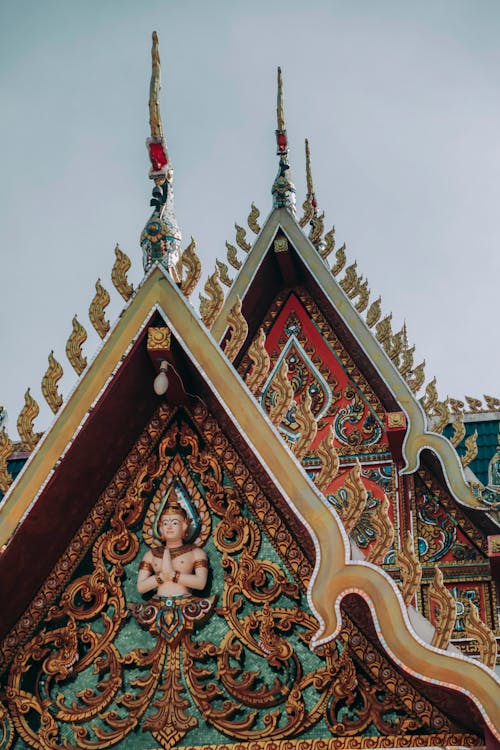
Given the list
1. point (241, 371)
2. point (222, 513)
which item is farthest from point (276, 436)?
point (241, 371)

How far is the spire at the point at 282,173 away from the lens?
15891mm

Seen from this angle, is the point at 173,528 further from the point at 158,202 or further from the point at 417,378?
the point at 417,378

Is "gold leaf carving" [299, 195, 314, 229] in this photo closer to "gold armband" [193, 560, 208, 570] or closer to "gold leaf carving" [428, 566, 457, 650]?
"gold armband" [193, 560, 208, 570]

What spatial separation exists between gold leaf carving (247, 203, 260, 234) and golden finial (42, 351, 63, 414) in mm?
5857

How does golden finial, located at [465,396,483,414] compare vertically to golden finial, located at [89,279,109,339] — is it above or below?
above

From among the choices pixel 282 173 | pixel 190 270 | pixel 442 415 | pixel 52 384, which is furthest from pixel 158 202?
pixel 282 173

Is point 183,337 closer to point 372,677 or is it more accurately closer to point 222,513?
point 222,513

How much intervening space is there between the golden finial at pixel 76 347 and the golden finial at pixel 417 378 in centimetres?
519

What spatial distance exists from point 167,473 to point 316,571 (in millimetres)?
1674

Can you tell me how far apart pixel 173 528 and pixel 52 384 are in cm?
127

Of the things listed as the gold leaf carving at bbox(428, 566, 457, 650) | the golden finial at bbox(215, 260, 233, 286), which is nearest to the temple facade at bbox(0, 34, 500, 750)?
the gold leaf carving at bbox(428, 566, 457, 650)

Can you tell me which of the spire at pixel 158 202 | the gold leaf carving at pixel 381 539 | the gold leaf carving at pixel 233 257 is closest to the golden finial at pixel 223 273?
the gold leaf carving at pixel 233 257

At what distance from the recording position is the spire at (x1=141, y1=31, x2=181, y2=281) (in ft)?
34.1

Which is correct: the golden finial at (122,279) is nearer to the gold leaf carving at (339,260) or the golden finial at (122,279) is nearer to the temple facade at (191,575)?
the temple facade at (191,575)
